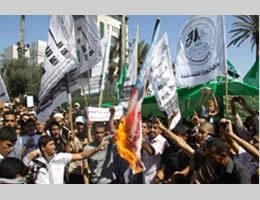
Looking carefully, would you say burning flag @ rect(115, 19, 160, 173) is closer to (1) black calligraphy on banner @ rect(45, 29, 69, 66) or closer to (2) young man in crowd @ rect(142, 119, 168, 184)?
(2) young man in crowd @ rect(142, 119, 168, 184)

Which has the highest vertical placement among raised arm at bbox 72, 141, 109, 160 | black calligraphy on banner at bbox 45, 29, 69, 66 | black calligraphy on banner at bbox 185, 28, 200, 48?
black calligraphy on banner at bbox 185, 28, 200, 48

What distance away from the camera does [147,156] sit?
11.3 ft

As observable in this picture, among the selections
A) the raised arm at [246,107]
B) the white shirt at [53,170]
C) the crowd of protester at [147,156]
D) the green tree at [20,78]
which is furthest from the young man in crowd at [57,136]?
the green tree at [20,78]

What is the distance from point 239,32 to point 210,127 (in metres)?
19.1

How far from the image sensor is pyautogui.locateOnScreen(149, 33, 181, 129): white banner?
4.01m

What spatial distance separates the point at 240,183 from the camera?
7.63ft

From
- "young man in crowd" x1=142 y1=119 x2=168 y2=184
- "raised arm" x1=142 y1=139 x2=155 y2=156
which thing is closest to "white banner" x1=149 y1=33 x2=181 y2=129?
"young man in crowd" x1=142 y1=119 x2=168 y2=184

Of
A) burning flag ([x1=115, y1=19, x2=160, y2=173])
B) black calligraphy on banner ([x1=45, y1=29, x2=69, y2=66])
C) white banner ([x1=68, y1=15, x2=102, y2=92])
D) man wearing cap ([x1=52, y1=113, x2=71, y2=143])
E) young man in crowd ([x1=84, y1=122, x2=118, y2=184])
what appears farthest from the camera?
white banner ([x1=68, y1=15, x2=102, y2=92])

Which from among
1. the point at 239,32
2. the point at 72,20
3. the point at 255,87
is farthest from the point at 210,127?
the point at 239,32

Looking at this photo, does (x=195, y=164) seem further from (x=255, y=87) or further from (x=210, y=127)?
(x=255, y=87)

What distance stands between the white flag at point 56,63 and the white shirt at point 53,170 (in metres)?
1.25

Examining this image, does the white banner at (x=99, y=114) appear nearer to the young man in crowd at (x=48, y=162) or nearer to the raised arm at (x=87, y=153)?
the raised arm at (x=87, y=153)

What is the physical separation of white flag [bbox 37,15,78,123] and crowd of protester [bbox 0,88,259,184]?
0.38 m

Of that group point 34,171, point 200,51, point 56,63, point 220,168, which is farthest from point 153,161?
point 200,51
